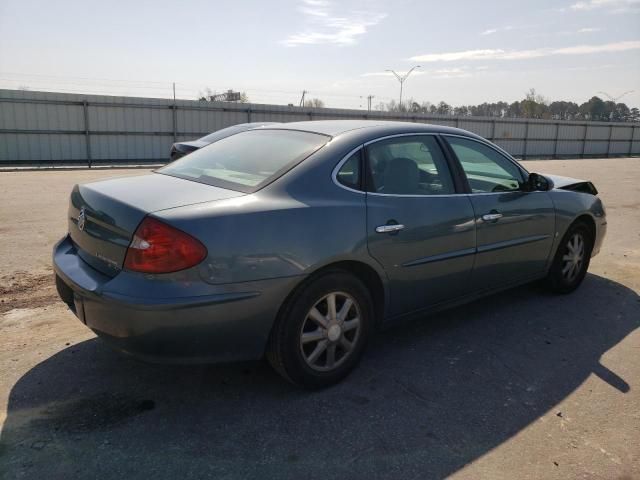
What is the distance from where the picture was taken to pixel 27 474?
2.37 meters

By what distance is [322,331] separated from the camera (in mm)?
3131

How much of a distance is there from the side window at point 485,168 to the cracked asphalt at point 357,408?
111cm

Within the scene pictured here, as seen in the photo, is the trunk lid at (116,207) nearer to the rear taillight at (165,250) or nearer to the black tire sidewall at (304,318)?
the rear taillight at (165,250)

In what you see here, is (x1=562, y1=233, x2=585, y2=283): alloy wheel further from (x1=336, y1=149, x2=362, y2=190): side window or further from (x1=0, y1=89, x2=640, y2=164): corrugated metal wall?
(x1=0, y1=89, x2=640, y2=164): corrugated metal wall

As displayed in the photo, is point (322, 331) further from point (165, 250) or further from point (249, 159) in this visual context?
point (249, 159)

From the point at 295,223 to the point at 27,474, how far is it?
1.70 metres

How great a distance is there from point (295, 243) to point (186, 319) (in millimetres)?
688

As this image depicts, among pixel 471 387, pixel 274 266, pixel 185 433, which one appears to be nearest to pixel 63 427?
pixel 185 433

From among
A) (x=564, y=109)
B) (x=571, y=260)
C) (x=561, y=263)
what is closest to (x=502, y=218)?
(x=561, y=263)

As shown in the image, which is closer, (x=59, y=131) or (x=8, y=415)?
(x=8, y=415)

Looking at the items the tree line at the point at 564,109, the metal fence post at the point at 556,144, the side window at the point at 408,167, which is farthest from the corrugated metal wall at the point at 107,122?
the tree line at the point at 564,109

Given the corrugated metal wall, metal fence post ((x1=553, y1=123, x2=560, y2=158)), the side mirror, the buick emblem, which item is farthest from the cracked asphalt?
metal fence post ((x1=553, y1=123, x2=560, y2=158))

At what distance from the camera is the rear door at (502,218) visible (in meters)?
4.00

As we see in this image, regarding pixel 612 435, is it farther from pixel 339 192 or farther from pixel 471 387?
pixel 339 192
